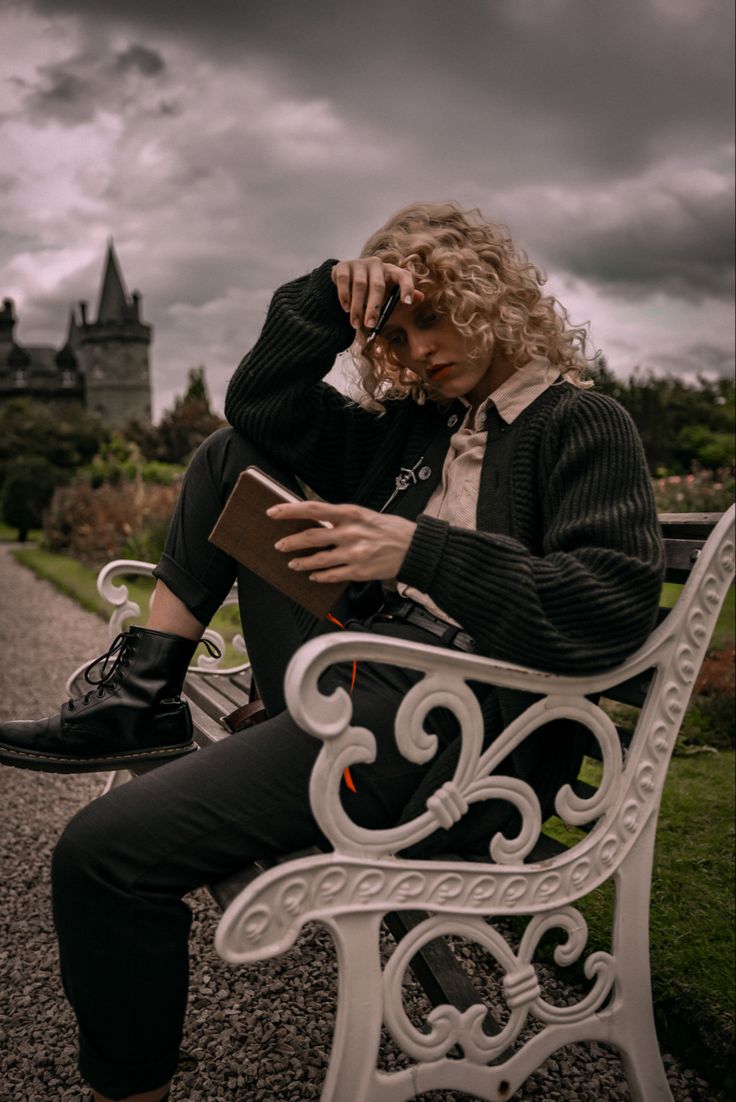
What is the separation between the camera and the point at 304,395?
7.37 ft

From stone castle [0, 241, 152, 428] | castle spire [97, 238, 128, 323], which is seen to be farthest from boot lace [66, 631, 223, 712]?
castle spire [97, 238, 128, 323]

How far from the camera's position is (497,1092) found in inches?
62.4

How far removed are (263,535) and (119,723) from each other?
68 centimetres

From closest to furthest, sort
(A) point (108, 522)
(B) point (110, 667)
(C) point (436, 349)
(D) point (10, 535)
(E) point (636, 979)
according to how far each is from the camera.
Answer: (E) point (636, 979)
(C) point (436, 349)
(B) point (110, 667)
(A) point (108, 522)
(D) point (10, 535)

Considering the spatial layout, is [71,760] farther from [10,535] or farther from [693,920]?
[10,535]

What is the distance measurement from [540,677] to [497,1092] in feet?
2.46

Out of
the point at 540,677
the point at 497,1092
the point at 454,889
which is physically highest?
the point at 540,677

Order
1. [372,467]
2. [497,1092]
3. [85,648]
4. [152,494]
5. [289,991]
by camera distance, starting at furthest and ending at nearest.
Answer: [152,494], [85,648], [289,991], [372,467], [497,1092]

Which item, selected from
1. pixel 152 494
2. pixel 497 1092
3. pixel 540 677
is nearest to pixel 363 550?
pixel 540 677

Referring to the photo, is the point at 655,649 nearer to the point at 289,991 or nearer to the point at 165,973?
the point at 165,973

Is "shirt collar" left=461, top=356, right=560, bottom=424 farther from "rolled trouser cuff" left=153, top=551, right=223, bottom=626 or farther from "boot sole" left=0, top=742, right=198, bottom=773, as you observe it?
"boot sole" left=0, top=742, right=198, bottom=773

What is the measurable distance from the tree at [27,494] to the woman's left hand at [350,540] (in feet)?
65.3

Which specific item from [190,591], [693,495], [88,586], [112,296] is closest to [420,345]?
[190,591]

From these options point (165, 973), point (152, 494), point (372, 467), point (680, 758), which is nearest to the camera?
point (165, 973)
